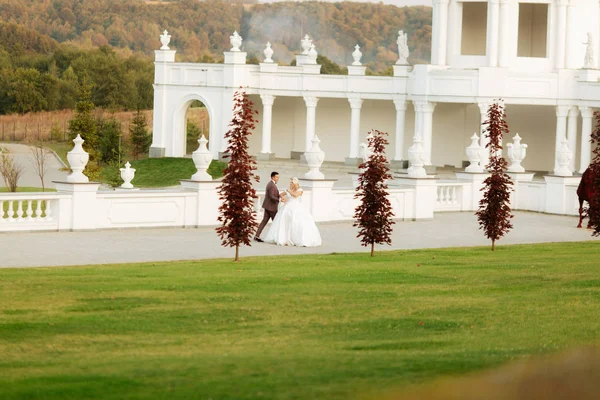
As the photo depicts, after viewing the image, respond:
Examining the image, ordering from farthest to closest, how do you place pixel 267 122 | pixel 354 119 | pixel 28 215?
pixel 267 122 < pixel 354 119 < pixel 28 215

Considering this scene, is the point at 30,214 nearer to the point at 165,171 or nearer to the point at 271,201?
the point at 271,201

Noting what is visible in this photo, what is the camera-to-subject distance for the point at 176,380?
30.2ft

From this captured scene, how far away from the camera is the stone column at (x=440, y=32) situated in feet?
185

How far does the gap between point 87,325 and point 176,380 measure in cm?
316

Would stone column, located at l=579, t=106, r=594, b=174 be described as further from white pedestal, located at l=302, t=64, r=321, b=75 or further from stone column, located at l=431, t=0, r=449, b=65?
white pedestal, located at l=302, t=64, r=321, b=75

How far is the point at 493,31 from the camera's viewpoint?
5428 centimetres

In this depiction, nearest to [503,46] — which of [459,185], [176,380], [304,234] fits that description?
[459,185]

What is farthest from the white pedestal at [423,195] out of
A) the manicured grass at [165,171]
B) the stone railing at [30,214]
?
the manicured grass at [165,171]

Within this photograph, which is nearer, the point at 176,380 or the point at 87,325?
the point at 176,380

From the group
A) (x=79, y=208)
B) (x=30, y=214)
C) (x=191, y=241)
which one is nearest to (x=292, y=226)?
(x=191, y=241)

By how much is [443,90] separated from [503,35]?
4.00 m

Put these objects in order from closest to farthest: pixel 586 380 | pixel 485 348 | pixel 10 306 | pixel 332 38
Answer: pixel 586 380
pixel 485 348
pixel 10 306
pixel 332 38

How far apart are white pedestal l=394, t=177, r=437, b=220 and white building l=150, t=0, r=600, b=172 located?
21121 mm

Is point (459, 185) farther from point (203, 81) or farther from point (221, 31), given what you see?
point (221, 31)
